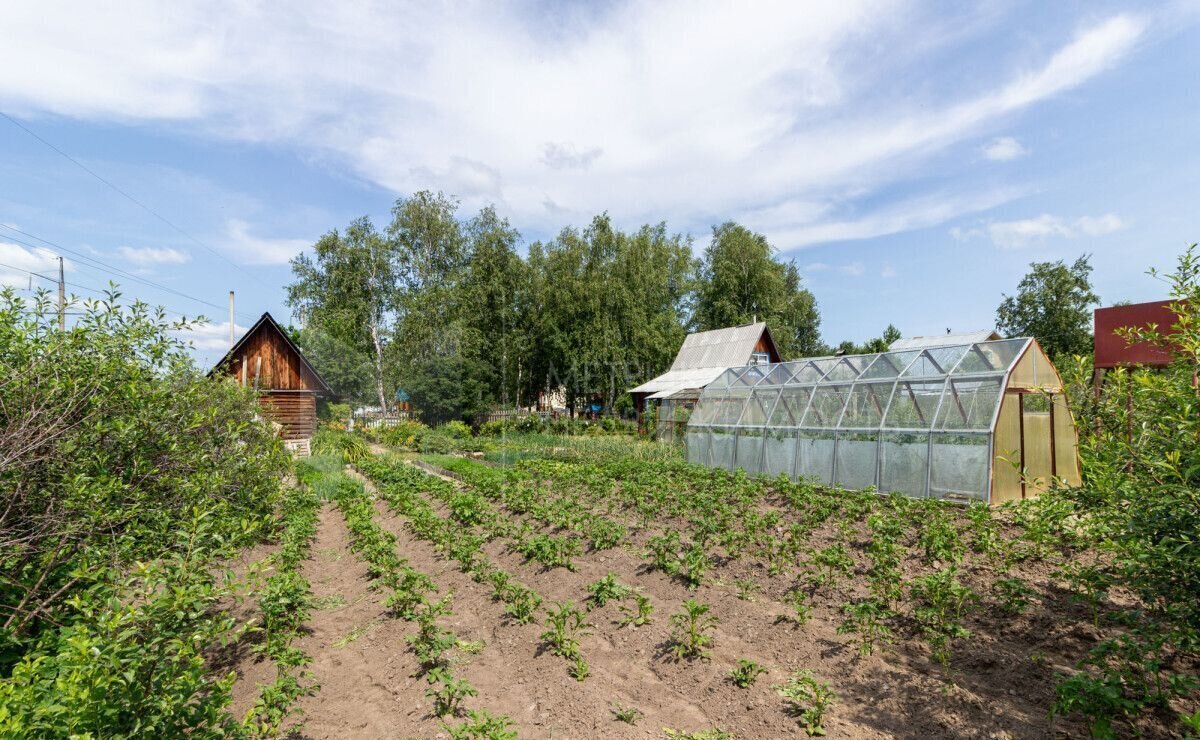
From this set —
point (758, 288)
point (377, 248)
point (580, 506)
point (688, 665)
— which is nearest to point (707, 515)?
point (580, 506)

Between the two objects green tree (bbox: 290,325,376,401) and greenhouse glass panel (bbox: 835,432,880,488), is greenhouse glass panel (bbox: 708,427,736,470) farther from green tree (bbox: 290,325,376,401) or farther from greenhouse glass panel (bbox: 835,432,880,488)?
green tree (bbox: 290,325,376,401)

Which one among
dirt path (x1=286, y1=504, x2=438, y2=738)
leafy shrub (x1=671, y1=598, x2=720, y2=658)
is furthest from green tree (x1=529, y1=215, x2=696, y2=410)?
leafy shrub (x1=671, y1=598, x2=720, y2=658)

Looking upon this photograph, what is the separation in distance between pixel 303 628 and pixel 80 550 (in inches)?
102

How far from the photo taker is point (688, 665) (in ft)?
16.9

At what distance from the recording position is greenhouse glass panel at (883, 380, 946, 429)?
11453 millimetres

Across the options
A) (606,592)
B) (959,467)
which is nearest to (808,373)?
(959,467)

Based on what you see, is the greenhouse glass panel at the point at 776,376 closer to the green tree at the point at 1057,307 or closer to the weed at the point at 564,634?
the weed at the point at 564,634

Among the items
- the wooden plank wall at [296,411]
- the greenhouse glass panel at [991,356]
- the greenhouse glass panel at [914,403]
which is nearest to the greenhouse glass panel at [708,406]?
the greenhouse glass panel at [914,403]

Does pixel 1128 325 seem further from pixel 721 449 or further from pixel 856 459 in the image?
pixel 721 449

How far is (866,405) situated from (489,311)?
2598cm

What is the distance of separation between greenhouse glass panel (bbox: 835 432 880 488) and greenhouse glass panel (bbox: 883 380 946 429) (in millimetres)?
488

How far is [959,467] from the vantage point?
34.2 feet

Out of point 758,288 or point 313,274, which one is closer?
point 313,274

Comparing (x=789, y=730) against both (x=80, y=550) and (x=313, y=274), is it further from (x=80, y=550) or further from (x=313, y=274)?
(x=313, y=274)
